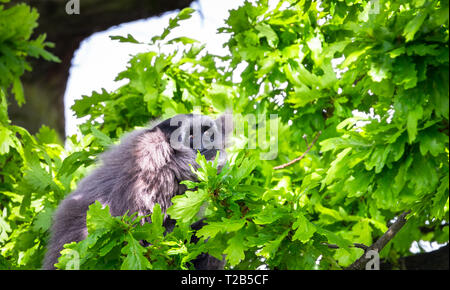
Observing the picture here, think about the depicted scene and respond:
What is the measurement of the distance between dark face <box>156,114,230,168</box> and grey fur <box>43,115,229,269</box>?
0.02 metres

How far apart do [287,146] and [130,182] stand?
4.34 ft

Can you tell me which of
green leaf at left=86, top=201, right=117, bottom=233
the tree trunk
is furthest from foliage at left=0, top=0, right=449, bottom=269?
the tree trunk

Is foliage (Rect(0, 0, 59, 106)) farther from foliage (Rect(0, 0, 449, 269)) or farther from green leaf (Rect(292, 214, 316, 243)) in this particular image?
green leaf (Rect(292, 214, 316, 243))

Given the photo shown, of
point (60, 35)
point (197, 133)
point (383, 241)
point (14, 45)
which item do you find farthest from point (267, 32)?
point (60, 35)

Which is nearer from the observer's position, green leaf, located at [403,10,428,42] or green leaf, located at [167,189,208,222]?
green leaf, located at [403,10,428,42]

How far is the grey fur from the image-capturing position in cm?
294

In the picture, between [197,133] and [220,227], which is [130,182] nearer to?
[197,133]

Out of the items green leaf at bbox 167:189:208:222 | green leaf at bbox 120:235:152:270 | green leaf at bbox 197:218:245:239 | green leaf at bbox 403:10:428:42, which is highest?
green leaf at bbox 403:10:428:42

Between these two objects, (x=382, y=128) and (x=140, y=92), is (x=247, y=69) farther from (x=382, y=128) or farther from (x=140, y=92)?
(x=382, y=128)

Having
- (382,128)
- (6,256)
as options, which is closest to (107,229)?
(382,128)

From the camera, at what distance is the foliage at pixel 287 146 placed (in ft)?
5.72

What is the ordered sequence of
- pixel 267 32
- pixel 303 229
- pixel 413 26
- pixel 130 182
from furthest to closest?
1. pixel 267 32
2. pixel 130 182
3. pixel 303 229
4. pixel 413 26

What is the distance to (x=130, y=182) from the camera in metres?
2.99
